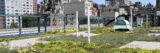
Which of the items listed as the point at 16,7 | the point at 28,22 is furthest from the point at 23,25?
the point at 16,7

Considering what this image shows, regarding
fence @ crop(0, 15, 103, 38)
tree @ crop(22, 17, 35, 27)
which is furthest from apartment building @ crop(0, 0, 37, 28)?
tree @ crop(22, 17, 35, 27)

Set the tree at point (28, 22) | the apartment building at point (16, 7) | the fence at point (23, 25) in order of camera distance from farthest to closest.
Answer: the apartment building at point (16, 7) → the tree at point (28, 22) → the fence at point (23, 25)

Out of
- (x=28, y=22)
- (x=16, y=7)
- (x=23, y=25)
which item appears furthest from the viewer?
(x=16, y=7)

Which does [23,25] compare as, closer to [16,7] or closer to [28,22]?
[28,22]

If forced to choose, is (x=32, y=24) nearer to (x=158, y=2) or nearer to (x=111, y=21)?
(x=111, y=21)

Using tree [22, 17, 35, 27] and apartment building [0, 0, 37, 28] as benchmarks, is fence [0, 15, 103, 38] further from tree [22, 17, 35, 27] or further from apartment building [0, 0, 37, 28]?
apartment building [0, 0, 37, 28]

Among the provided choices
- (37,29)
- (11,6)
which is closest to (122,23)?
(37,29)

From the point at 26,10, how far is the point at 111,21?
32305 mm

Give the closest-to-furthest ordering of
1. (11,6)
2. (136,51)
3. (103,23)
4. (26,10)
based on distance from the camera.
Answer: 1. (136,51)
2. (103,23)
3. (11,6)
4. (26,10)

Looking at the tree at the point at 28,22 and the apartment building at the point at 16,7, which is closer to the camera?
the tree at the point at 28,22

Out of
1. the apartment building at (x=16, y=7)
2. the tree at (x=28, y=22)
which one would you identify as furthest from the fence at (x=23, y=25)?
the apartment building at (x=16, y=7)

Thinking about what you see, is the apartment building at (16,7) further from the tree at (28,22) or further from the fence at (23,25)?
the tree at (28,22)

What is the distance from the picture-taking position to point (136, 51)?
6836 mm

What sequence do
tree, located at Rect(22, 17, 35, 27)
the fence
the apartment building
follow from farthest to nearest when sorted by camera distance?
the apartment building → tree, located at Rect(22, 17, 35, 27) → the fence
